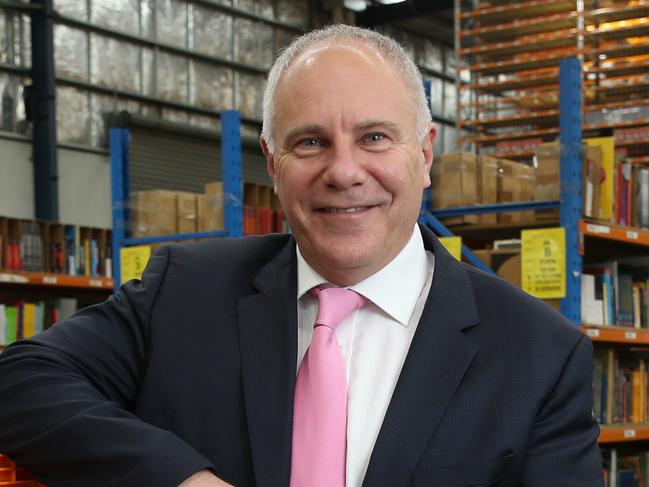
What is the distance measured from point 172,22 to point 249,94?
146 cm

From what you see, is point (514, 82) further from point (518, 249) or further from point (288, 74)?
point (288, 74)

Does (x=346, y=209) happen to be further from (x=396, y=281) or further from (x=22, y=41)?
(x=22, y=41)

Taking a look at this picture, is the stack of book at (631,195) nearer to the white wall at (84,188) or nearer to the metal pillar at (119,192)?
the metal pillar at (119,192)

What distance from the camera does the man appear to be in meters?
1.54

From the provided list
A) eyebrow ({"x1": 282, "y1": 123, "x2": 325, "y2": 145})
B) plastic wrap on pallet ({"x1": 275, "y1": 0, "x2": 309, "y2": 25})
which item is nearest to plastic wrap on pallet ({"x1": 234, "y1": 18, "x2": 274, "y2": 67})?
plastic wrap on pallet ({"x1": 275, "y1": 0, "x2": 309, "y2": 25})

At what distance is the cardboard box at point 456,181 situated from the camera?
4941mm

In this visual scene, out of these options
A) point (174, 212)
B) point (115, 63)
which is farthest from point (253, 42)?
point (174, 212)

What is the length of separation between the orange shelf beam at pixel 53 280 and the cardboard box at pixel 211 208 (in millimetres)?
2684

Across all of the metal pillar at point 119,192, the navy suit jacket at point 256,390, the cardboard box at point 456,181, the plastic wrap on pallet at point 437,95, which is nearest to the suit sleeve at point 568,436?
the navy suit jacket at point 256,390

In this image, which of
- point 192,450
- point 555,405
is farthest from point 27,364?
point 555,405

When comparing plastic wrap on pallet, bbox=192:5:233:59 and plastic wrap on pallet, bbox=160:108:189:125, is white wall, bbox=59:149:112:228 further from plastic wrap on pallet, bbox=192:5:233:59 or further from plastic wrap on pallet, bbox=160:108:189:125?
plastic wrap on pallet, bbox=192:5:233:59

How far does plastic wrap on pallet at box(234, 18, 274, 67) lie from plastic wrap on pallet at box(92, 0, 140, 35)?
1.58 m

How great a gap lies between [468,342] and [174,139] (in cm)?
1149

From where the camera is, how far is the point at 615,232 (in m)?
4.67
